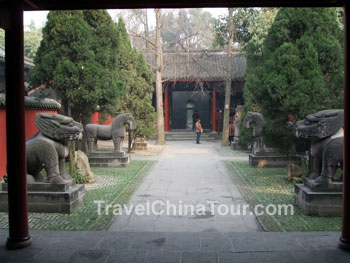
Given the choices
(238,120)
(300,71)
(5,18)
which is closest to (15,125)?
(5,18)

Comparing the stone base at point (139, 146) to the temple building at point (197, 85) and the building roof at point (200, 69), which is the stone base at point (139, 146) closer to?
the temple building at point (197, 85)

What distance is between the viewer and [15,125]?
453cm

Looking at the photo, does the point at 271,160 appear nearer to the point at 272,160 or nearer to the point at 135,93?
the point at 272,160

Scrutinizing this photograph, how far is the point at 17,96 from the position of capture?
14.8ft

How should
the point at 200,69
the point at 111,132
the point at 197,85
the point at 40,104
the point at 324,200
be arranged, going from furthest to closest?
the point at 197,85, the point at 200,69, the point at 111,132, the point at 40,104, the point at 324,200

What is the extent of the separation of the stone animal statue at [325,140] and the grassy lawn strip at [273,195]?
76 centimetres

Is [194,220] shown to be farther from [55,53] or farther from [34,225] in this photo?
[55,53]

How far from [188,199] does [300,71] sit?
13.8ft

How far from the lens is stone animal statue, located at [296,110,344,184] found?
6.41 meters

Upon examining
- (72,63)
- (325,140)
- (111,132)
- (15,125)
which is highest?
(72,63)

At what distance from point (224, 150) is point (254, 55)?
4.39 m

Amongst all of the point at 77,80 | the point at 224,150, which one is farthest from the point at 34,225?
the point at 224,150

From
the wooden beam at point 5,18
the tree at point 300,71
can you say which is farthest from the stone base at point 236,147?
the wooden beam at point 5,18

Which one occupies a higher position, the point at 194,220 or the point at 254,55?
the point at 254,55
